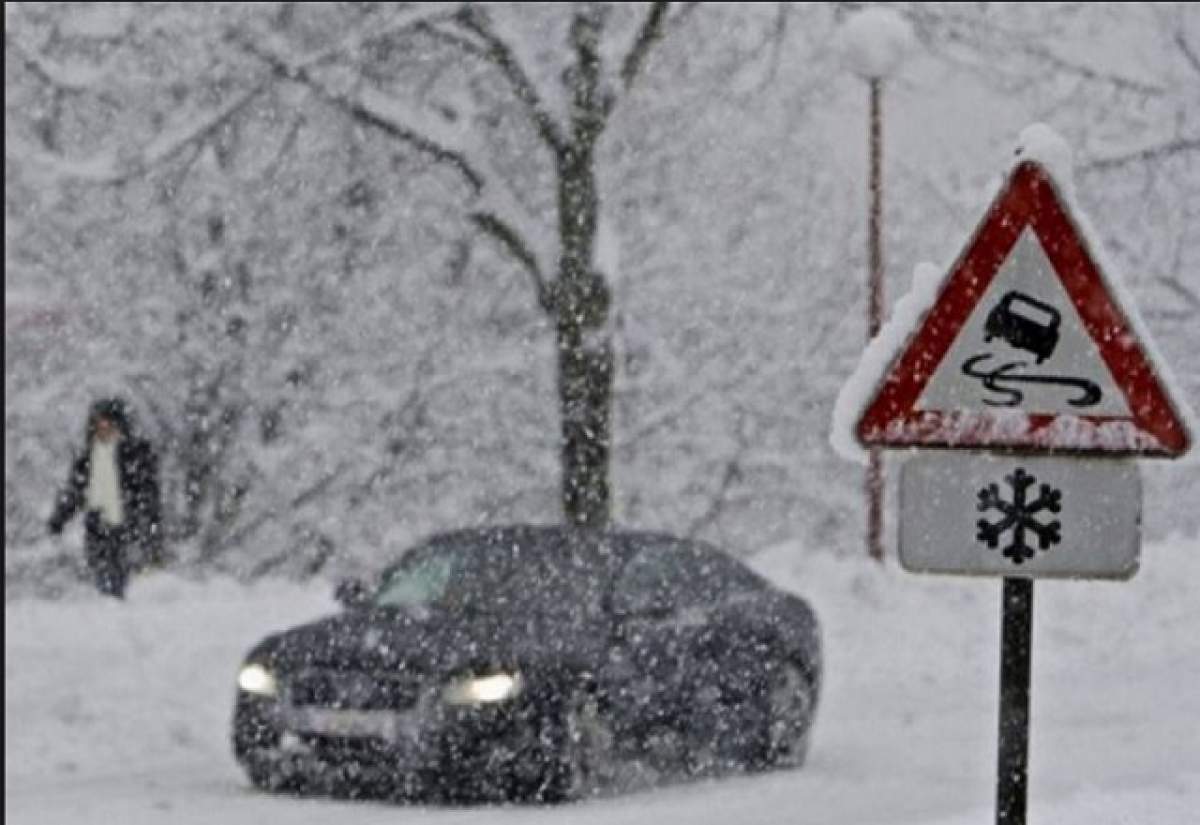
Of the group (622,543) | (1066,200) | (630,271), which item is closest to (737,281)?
→ (630,271)

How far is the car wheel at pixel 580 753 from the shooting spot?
14297mm

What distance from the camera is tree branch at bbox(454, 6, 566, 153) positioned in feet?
82.6

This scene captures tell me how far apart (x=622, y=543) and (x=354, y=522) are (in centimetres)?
2435

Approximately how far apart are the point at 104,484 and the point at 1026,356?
58.8 feet

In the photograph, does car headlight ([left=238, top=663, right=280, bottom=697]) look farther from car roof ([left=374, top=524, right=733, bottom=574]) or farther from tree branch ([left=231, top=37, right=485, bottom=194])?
tree branch ([left=231, top=37, right=485, bottom=194])

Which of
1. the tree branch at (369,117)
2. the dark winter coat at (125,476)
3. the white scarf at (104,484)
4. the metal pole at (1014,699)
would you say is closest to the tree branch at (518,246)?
the tree branch at (369,117)

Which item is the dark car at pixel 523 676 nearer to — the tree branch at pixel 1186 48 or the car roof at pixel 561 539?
the car roof at pixel 561 539

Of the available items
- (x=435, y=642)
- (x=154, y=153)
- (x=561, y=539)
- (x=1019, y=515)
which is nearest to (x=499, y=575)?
(x=561, y=539)

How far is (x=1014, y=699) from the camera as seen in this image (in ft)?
23.8

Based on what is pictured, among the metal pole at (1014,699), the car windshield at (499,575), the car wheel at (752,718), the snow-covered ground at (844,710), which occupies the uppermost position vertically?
the metal pole at (1014,699)

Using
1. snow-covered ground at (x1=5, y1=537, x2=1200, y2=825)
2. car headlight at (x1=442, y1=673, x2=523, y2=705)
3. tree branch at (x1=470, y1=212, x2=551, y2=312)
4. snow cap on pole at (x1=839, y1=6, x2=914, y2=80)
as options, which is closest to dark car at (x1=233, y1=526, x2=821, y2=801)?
car headlight at (x1=442, y1=673, x2=523, y2=705)

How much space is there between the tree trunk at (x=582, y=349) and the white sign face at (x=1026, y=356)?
706 inches

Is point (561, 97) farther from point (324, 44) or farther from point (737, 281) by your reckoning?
point (737, 281)

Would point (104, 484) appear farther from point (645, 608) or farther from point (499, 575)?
point (645, 608)
